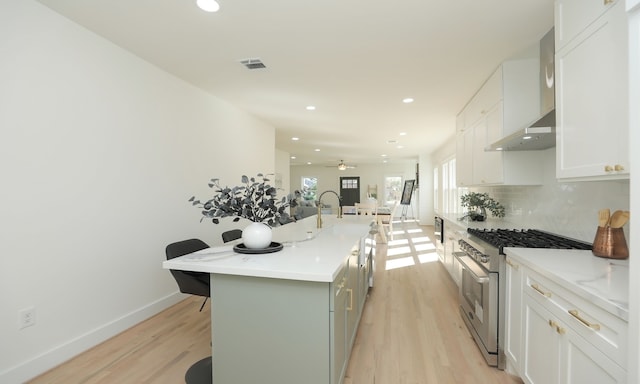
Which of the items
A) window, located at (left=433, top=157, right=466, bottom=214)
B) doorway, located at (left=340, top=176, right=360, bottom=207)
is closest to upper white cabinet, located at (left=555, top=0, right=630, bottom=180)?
window, located at (left=433, top=157, right=466, bottom=214)

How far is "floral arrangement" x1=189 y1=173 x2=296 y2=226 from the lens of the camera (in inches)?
69.6

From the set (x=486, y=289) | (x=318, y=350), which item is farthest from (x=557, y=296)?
(x=318, y=350)

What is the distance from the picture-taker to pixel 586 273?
1416 mm

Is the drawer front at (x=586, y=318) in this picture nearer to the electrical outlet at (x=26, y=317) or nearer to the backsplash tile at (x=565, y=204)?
the backsplash tile at (x=565, y=204)

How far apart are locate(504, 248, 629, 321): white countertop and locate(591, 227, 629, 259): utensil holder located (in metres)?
0.03

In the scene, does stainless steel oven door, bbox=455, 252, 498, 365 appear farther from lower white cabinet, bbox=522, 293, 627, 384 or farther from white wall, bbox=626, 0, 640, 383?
white wall, bbox=626, 0, 640, 383

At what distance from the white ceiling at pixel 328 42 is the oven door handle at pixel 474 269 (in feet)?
6.00

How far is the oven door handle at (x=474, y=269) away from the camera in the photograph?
222cm

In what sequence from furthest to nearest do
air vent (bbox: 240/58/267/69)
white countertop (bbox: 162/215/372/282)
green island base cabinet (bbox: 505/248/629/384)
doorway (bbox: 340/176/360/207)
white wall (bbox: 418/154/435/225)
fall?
doorway (bbox: 340/176/360/207) → white wall (bbox: 418/154/435/225) → air vent (bbox: 240/58/267/69) → white countertop (bbox: 162/215/372/282) → green island base cabinet (bbox: 505/248/629/384)

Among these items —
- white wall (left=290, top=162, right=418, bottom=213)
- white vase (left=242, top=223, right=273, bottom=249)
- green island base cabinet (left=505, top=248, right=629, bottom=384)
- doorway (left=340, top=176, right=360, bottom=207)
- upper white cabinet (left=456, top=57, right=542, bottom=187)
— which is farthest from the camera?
doorway (left=340, top=176, right=360, bottom=207)

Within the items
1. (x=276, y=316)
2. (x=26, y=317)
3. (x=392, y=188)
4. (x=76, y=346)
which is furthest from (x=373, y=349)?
(x=392, y=188)

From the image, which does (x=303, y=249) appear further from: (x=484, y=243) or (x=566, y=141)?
(x=566, y=141)

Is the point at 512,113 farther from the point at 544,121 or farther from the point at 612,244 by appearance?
the point at 612,244

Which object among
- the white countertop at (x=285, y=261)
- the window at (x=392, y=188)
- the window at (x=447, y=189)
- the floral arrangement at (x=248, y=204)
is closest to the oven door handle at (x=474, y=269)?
the white countertop at (x=285, y=261)
